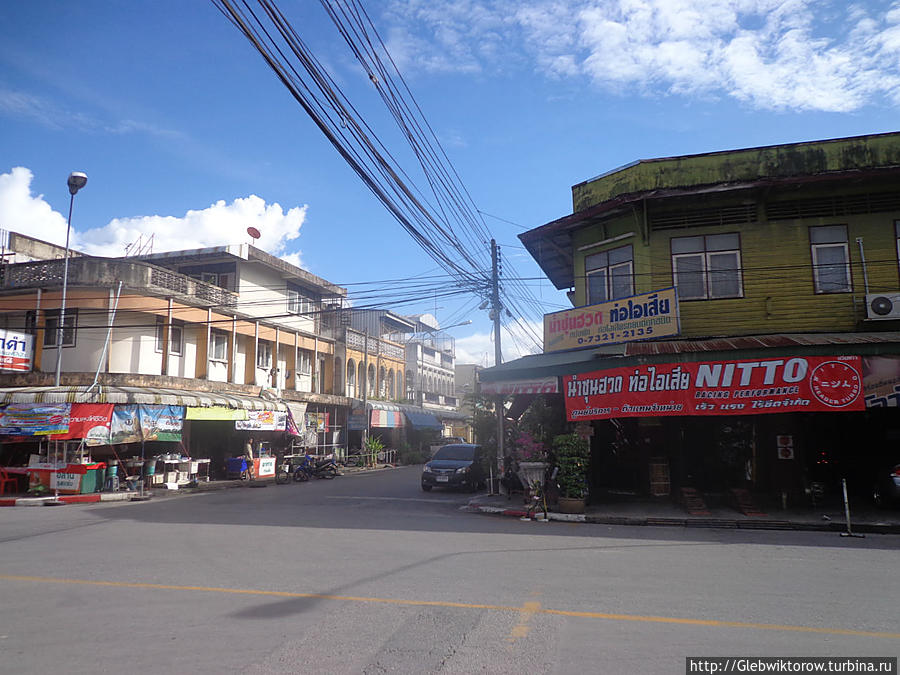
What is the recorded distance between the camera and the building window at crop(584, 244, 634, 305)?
16.9 metres

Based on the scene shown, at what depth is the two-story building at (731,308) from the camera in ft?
48.0

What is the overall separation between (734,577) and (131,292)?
2153 centimetres

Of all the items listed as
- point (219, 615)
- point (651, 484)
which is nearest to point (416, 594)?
point (219, 615)

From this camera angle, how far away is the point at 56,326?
22.5 m

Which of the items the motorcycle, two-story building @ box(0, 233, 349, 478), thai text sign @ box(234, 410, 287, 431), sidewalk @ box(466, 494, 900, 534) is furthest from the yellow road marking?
the motorcycle

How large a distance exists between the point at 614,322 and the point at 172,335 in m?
17.3

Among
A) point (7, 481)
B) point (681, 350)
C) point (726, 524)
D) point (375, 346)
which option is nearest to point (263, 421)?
point (7, 481)

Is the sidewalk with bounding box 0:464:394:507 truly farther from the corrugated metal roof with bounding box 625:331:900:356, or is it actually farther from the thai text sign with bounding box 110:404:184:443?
the corrugated metal roof with bounding box 625:331:900:356

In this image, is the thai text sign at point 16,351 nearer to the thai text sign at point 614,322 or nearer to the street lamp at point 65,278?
the street lamp at point 65,278

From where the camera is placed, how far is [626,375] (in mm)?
14633

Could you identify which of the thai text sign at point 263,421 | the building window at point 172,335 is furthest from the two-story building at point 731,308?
the building window at point 172,335

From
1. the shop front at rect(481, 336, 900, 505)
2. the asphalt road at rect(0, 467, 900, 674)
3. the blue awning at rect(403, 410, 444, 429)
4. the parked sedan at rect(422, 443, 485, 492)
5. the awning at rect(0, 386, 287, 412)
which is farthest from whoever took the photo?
the blue awning at rect(403, 410, 444, 429)

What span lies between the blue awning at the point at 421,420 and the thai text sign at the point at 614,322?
2311 centimetres

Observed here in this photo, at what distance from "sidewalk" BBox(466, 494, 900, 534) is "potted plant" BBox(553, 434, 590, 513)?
0.29 meters
